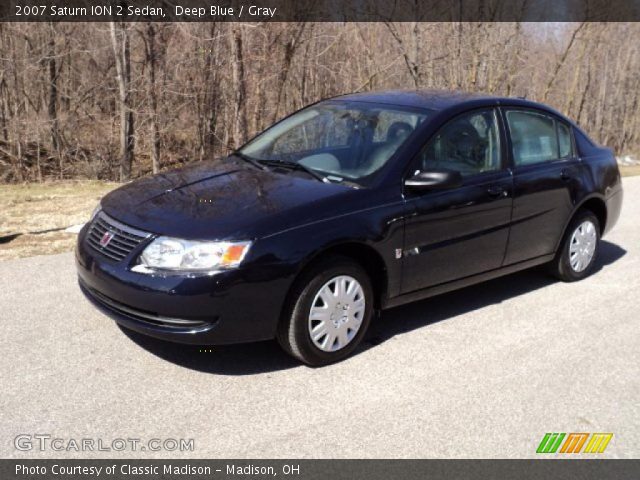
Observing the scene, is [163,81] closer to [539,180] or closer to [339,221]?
[539,180]

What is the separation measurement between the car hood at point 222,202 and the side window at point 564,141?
2.52m

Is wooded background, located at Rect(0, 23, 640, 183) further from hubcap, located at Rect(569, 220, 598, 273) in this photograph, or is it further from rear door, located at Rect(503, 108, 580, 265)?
hubcap, located at Rect(569, 220, 598, 273)

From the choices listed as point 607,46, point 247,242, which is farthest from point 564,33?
point 247,242

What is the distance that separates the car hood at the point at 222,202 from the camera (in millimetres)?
3916

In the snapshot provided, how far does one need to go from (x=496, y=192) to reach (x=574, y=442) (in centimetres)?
213

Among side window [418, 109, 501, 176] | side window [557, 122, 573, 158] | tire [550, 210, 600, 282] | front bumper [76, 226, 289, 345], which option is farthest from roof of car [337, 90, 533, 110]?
front bumper [76, 226, 289, 345]

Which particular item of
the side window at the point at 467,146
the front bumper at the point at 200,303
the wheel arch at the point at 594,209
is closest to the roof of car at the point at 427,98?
the side window at the point at 467,146

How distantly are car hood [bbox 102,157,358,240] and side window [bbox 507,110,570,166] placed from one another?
1.81 meters

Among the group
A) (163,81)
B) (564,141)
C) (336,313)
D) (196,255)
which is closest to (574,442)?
(336,313)

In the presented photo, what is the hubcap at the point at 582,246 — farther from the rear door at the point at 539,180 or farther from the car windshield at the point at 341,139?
the car windshield at the point at 341,139

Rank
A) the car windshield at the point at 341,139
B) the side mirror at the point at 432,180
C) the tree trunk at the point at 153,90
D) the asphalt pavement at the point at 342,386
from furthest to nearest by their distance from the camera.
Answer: the tree trunk at the point at 153,90, the car windshield at the point at 341,139, the side mirror at the point at 432,180, the asphalt pavement at the point at 342,386

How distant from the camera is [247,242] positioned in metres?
3.84

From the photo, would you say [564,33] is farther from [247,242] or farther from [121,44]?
[247,242]

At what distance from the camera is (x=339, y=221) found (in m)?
4.17
